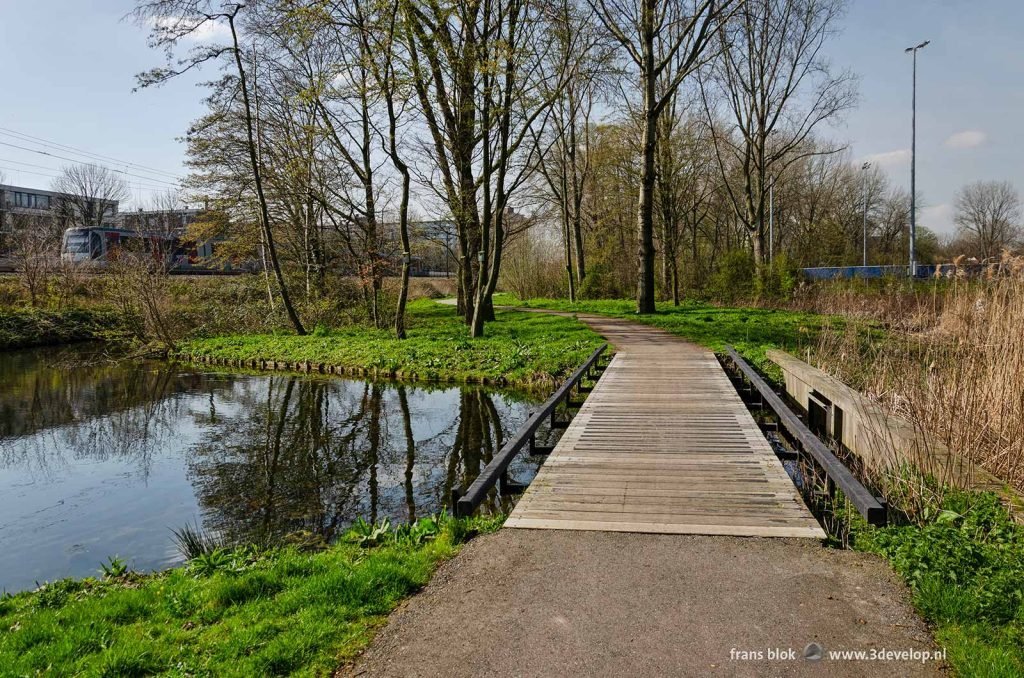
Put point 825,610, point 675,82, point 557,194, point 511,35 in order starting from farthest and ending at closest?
point 557,194 < point 675,82 < point 511,35 < point 825,610

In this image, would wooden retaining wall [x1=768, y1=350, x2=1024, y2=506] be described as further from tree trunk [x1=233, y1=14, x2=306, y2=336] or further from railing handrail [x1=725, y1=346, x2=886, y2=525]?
tree trunk [x1=233, y1=14, x2=306, y2=336]

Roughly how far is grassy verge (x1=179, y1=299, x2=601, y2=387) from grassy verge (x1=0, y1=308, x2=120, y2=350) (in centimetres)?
602

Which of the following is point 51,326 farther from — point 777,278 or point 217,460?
point 777,278

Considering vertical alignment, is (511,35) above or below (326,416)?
above

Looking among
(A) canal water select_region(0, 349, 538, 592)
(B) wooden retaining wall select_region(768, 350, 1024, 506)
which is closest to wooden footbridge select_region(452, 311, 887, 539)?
(B) wooden retaining wall select_region(768, 350, 1024, 506)

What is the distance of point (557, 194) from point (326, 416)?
22.4 metres

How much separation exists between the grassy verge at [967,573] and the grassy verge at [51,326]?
2484 cm

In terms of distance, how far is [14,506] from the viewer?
7.60 metres

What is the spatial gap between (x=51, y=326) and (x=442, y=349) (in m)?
17.8

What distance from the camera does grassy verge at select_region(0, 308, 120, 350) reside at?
915 inches

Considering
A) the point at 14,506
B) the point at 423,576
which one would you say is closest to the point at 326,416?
the point at 14,506

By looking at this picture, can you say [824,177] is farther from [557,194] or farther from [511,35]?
[511,35]

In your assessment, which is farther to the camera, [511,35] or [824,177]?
[824,177]

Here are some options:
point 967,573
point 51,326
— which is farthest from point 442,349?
point 51,326
